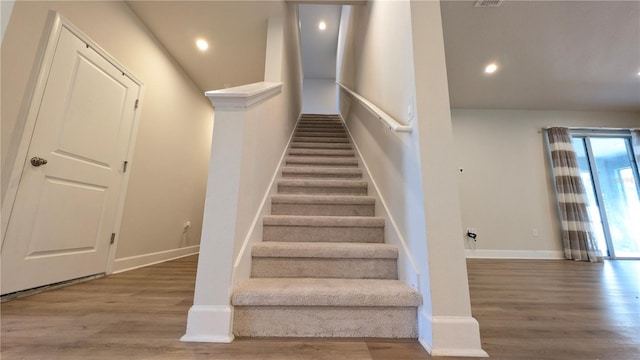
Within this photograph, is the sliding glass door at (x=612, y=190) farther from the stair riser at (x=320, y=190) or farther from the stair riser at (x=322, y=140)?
the stair riser at (x=320, y=190)

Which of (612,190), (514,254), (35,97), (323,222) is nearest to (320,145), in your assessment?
(323,222)

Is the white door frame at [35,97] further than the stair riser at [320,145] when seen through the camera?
No

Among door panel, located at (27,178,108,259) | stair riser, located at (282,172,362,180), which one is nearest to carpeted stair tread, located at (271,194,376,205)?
stair riser, located at (282,172,362,180)

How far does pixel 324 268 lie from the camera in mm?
1392

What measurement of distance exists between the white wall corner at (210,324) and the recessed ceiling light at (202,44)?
278 cm

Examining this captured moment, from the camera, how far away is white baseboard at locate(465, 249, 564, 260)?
148 inches

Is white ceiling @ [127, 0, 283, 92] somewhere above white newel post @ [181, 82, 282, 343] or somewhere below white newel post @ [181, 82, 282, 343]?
above

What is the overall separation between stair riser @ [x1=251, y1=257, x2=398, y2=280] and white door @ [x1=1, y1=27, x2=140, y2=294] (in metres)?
1.41

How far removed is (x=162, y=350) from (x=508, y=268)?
11.1ft

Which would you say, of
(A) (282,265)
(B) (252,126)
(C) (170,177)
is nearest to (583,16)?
(B) (252,126)

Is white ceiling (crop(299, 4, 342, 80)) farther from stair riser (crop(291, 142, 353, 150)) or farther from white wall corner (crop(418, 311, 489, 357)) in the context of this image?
white wall corner (crop(418, 311, 489, 357))

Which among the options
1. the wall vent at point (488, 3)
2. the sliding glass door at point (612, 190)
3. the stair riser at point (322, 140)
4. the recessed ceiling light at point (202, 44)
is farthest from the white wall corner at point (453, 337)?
the sliding glass door at point (612, 190)

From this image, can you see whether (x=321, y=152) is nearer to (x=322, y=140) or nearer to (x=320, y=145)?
(x=320, y=145)

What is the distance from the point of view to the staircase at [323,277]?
1.09 m
